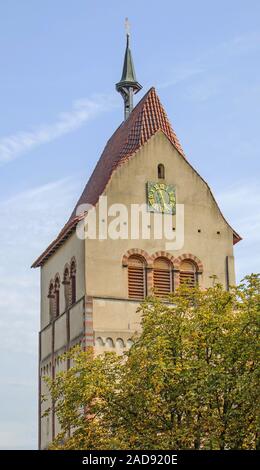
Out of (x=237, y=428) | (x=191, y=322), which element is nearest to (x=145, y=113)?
(x=191, y=322)

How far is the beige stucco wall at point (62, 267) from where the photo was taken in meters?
46.4

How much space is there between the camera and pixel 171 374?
31844 mm

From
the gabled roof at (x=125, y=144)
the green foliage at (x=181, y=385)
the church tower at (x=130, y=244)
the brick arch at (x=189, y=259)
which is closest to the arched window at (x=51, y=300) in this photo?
the church tower at (x=130, y=244)

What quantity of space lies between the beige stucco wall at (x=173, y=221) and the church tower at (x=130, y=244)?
0.14ft

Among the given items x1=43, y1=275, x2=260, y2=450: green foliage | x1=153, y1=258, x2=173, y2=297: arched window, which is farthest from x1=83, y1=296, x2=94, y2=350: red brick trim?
x1=43, y1=275, x2=260, y2=450: green foliage

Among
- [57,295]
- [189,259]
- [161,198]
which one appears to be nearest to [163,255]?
[189,259]

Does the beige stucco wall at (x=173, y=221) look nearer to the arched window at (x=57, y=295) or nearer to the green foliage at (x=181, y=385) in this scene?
the arched window at (x=57, y=295)

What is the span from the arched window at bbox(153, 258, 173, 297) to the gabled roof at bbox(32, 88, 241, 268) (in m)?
3.77

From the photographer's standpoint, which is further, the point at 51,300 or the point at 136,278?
the point at 51,300

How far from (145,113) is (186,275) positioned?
25.8ft

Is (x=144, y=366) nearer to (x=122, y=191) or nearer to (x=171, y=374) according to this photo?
(x=171, y=374)

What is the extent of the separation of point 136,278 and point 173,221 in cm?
312

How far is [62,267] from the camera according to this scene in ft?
163

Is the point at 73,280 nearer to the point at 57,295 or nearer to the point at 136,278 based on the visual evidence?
the point at 136,278
